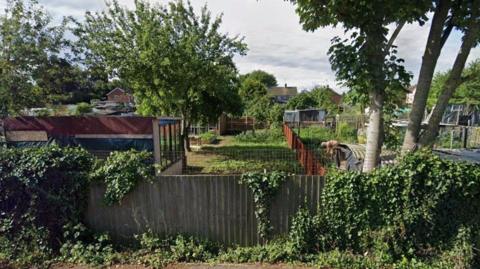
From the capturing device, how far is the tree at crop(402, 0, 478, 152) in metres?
4.86

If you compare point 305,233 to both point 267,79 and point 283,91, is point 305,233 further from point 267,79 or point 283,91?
point 267,79

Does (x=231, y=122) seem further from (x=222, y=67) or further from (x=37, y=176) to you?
(x=37, y=176)

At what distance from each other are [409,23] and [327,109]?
33.7 m

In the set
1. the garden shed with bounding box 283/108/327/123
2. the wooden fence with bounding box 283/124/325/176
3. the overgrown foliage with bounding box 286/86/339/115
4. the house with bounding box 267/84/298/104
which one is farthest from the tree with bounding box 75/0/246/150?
Result: the house with bounding box 267/84/298/104

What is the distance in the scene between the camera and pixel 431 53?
4.96 meters

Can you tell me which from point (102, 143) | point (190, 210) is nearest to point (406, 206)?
point (190, 210)

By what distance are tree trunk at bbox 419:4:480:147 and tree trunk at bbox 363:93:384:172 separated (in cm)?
77

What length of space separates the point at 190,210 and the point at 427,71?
4.80 metres

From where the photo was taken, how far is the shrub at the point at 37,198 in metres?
5.02

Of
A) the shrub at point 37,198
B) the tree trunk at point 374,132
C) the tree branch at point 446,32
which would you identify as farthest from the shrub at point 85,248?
the tree branch at point 446,32

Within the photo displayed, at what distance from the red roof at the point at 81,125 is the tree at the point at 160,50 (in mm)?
3307

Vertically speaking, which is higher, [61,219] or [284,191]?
[284,191]

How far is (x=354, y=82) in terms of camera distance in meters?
5.19

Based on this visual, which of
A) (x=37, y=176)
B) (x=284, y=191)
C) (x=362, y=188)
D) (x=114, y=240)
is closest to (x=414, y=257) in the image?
(x=362, y=188)
